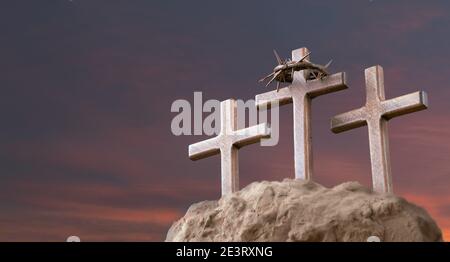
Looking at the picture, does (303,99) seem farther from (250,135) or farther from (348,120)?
(250,135)

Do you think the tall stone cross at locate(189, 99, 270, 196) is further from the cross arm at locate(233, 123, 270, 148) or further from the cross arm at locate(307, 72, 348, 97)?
the cross arm at locate(307, 72, 348, 97)

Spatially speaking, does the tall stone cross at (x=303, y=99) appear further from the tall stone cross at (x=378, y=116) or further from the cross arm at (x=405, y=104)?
the cross arm at (x=405, y=104)

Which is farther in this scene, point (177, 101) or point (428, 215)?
point (177, 101)

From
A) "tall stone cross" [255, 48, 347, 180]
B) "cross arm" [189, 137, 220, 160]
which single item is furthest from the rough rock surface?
"cross arm" [189, 137, 220, 160]

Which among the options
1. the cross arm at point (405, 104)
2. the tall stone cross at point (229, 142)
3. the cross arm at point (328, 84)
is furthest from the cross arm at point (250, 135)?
the cross arm at point (405, 104)

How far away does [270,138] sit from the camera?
9.74 meters

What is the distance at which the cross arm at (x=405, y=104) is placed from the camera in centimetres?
892

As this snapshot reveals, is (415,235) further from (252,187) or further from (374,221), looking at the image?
(252,187)

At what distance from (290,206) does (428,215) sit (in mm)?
1594

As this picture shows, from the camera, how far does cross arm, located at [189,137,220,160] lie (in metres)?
10.2

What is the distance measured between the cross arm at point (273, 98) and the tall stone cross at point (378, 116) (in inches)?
30.8
